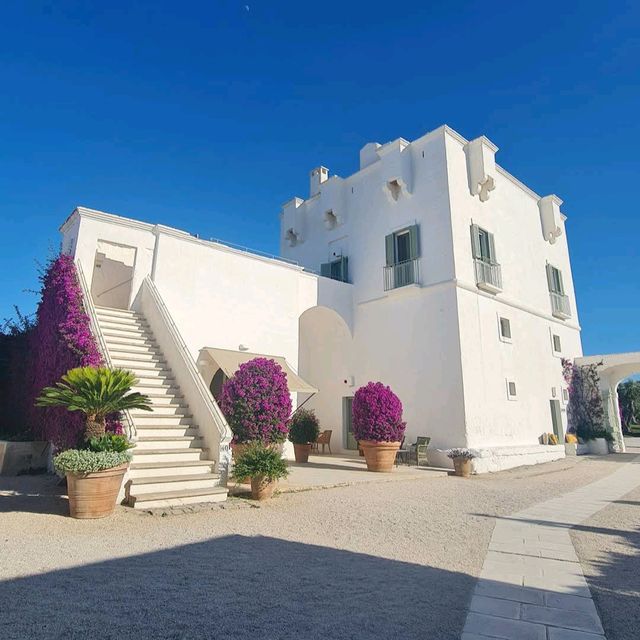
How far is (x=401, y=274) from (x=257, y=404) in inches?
384

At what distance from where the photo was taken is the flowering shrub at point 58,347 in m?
8.66

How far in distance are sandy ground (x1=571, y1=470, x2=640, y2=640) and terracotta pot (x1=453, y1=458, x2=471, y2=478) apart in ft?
15.9

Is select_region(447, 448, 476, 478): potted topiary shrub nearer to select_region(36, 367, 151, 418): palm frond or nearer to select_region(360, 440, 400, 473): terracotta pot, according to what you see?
select_region(360, 440, 400, 473): terracotta pot

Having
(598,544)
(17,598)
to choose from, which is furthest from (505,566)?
(17,598)

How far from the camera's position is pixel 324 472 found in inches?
484

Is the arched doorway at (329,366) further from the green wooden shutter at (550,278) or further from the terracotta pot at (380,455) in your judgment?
the green wooden shutter at (550,278)

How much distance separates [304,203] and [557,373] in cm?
1549

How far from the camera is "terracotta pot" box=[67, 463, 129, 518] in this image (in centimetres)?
640

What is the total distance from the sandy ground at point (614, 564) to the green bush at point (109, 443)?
654 cm

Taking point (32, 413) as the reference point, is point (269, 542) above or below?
below

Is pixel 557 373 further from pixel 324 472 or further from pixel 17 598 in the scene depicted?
pixel 17 598

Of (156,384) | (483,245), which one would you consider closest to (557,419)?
(483,245)

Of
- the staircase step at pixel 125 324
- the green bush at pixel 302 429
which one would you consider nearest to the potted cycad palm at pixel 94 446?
the staircase step at pixel 125 324

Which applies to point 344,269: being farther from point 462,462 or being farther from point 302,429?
point 462,462
